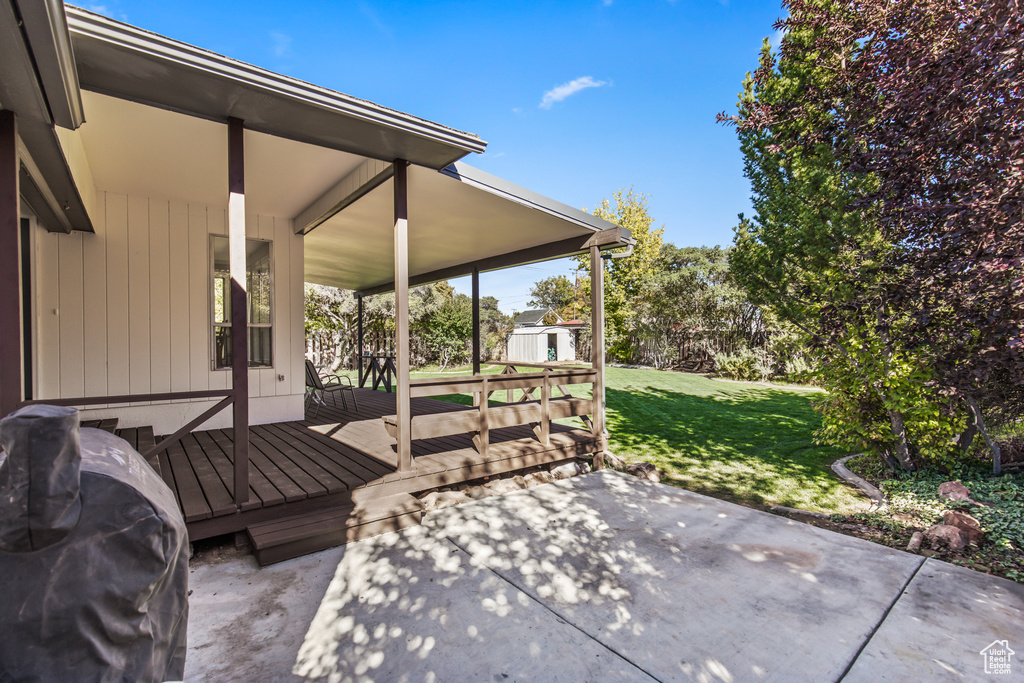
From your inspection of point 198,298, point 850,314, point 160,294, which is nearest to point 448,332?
point 198,298

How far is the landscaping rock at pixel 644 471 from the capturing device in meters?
4.84

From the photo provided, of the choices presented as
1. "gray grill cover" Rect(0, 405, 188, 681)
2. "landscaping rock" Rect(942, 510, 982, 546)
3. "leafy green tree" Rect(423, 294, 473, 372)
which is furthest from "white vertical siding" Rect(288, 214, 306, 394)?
"leafy green tree" Rect(423, 294, 473, 372)

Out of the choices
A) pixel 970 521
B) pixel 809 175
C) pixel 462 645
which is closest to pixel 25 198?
pixel 462 645

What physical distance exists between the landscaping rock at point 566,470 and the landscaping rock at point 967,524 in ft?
9.64

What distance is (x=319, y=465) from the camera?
12.9 ft

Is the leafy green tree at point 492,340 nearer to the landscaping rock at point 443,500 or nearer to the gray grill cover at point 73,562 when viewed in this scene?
the landscaping rock at point 443,500

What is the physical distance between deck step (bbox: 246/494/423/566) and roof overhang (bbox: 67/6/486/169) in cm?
261

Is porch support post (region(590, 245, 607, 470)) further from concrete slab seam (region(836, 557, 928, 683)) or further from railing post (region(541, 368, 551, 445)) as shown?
concrete slab seam (region(836, 557, 928, 683))

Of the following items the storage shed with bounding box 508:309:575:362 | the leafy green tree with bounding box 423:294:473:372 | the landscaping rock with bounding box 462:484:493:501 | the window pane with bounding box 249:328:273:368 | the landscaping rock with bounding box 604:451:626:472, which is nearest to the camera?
the landscaping rock with bounding box 462:484:493:501

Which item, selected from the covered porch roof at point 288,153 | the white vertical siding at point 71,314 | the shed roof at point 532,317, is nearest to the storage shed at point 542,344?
the shed roof at point 532,317

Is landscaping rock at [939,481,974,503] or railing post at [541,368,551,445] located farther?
railing post at [541,368,551,445]

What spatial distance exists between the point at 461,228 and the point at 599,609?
171 inches

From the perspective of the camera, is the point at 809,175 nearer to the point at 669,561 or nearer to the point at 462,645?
the point at 669,561

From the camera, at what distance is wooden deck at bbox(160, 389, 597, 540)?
10.4 ft
